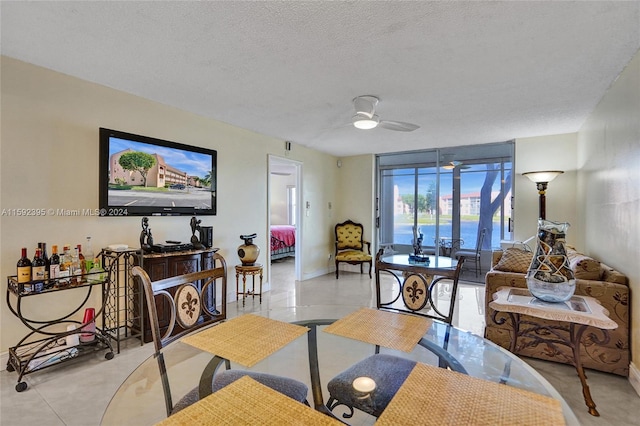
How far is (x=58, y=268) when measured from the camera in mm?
2504

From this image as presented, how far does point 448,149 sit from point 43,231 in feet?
19.5

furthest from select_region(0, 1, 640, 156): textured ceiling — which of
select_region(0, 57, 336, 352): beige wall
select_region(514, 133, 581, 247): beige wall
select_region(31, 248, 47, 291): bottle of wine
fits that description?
select_region(31, 248, 47, 291): bottle of wine

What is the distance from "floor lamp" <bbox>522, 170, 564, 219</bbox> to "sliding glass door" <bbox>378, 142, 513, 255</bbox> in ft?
2.76

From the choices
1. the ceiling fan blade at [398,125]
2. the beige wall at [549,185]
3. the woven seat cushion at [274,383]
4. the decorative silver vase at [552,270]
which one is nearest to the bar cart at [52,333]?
the woven seat cushion at [274,383]

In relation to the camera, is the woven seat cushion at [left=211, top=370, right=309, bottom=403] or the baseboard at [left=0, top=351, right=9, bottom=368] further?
the baseboard at [left=0, top=351, right=9, bottom=368]

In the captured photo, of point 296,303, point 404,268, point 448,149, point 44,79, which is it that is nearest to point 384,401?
point 404,268

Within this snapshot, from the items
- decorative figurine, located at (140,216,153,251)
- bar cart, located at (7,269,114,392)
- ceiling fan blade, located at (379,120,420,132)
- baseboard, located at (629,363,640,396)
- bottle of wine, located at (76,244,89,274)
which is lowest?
baseboard, located at (629,363,640,396)

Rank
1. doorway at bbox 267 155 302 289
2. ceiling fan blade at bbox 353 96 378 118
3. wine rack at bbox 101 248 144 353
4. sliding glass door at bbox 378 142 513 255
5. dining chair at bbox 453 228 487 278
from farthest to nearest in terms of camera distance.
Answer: dining chair at bbox 453 228 487 278, sliding glass door at bbox 378 142 513 255, doorway at bbox 267 155 302 289, ceiling fan blade at bbox 353 96 378 118, wine rack at bbox 101 248 144 353

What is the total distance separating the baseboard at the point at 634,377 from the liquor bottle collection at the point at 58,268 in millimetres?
4162

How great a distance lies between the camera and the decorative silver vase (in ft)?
6.83

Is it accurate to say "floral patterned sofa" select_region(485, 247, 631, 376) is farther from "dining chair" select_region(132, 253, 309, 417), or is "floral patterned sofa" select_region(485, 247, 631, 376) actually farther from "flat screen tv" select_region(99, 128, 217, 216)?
"flat screen tv" select_region(99, 128, 217, 216)

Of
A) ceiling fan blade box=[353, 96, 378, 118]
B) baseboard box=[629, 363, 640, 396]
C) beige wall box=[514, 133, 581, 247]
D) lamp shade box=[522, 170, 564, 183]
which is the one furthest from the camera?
beige wall box=[514, 133, 581, 247]

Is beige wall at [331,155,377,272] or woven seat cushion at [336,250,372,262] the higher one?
beige wall at [331,155,377,272]

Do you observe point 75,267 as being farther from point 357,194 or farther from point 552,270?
point 357,194
